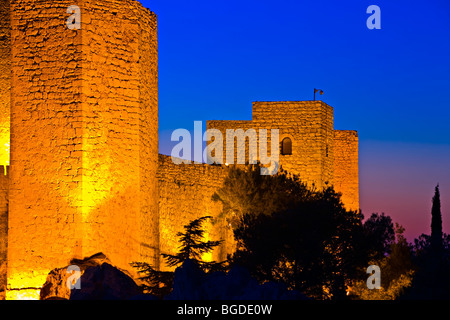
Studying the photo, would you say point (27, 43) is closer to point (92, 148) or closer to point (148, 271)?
point (92, 148)

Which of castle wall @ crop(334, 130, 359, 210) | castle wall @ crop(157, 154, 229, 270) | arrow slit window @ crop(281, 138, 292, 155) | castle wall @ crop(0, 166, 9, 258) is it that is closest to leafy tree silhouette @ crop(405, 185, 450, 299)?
castle wall @ crop(157, 154, 229, 270)

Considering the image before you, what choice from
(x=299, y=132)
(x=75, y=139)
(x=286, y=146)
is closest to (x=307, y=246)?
(x=75, y=139)

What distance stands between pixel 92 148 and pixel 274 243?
5.23 metres

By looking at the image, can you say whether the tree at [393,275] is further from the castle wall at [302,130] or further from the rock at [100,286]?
the rock at [100,286]

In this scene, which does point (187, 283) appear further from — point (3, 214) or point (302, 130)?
point (302, 130)

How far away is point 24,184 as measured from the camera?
54.6 ft

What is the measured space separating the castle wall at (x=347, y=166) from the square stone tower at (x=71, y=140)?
17788mm

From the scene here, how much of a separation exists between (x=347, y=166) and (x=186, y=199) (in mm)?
12793

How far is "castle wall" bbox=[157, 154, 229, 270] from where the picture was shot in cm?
2148

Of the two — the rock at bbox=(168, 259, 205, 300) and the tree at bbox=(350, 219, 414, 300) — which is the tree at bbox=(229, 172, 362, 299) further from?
the rock at bbox=(168, 259, 205, 300)

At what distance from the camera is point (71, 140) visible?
53.7 feet

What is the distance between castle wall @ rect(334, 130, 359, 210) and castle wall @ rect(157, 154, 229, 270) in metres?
9.15
